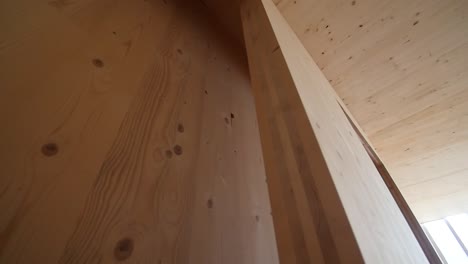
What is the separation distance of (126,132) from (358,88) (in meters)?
1.73

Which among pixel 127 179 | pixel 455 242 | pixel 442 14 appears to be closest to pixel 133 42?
→ pixel 127 179

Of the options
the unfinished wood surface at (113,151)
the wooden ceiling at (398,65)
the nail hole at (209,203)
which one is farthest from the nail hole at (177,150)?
the wooden ceiling at (398,65)

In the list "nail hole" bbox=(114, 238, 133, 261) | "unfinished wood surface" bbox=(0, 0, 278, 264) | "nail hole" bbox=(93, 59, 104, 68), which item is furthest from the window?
"nail hole" bbox=(93, 59, 104, 68)

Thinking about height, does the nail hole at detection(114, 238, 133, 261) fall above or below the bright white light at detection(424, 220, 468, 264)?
below

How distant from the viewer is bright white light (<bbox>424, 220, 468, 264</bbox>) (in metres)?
3.78

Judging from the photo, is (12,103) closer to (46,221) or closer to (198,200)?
(46,221)

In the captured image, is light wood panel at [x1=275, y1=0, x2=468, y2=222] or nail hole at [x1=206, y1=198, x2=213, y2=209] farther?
light wood panel at [x1=275, y1=0, x2=468, y2=222]

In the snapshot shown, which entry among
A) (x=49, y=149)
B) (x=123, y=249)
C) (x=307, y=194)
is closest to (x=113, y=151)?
(x=49, y=149)

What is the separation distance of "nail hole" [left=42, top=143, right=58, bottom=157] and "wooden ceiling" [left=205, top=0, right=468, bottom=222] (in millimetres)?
1374

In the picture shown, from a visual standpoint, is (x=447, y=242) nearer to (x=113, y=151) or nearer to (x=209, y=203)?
(x=209, y=203)

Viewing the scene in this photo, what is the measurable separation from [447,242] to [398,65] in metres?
4.38

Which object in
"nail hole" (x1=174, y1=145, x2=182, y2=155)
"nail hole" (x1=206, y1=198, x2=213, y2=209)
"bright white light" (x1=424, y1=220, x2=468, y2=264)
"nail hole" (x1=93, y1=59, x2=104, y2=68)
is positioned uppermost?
"bright white light" (x1=424, y1=220, x2=468, y2=264)

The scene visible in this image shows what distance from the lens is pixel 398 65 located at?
153cm

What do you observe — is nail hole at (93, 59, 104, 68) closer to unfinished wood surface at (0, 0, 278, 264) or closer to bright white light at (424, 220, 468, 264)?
unfinished wood surface at (0, 0, 278, 264)
